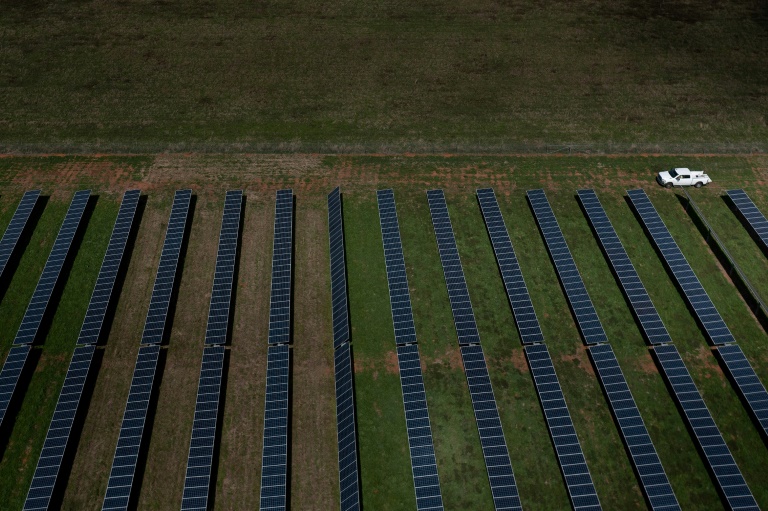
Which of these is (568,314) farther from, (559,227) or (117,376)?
(117,376)

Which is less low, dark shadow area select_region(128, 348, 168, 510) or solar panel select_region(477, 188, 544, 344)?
solar panel select_region(477, 188, 544, 344)

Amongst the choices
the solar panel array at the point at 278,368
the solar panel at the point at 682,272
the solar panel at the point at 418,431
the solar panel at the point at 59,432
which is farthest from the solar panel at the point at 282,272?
the solar panel at the point at 682,272

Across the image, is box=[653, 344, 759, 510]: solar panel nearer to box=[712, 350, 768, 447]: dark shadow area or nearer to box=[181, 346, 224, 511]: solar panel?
box=[712, 350, 768, 447]: dark shadow area

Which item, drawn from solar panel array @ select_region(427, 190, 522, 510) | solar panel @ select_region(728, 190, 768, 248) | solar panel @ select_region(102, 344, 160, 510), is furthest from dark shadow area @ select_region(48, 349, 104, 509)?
solar panel @ select_region(728, 190, 768, 248)

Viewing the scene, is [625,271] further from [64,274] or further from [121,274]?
[64,274]

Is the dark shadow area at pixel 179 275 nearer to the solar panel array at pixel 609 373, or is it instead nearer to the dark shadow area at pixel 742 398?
the solar panel array at pixel 609 373
